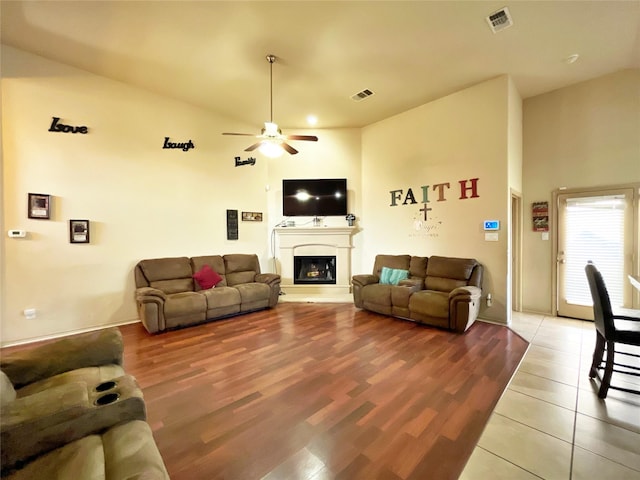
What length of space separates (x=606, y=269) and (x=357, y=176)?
14.5 feet

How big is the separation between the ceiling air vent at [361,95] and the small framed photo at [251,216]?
2994 millimetres

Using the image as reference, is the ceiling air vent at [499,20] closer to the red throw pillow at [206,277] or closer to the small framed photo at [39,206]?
the red throw pillow at [206,277]

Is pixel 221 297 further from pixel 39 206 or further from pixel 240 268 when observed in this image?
pixel 39 206

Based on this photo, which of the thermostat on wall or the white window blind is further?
the thermostat on wall

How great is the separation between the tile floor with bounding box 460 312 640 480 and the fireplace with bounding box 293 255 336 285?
3.84 m

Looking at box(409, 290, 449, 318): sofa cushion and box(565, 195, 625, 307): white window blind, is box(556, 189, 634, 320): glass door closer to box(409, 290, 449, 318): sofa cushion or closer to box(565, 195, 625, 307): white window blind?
box(565, 195, 625, 307): white window blind

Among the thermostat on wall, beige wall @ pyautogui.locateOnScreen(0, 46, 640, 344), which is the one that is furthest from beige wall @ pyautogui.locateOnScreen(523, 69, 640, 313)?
the thermostat on wall

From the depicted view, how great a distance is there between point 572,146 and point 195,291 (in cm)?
658

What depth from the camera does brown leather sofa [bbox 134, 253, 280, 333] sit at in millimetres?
3707

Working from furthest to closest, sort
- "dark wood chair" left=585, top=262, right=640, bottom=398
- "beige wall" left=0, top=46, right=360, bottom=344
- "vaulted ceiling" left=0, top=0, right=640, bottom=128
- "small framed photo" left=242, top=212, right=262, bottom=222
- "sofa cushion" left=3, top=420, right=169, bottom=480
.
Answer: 1. "small framed photo" left=242, top=212, right=262, bottom=222
2. "beige wall" left=0, top=46, right=360, bottom=344
3. "vaulted ceiling" left=0, top=0, right=640, bottom=128
4. "dark wood chair" left=585, top=262, right=640, bottom=398
5. "sofa cushion" left=3, top=420, right=169, bottom=480

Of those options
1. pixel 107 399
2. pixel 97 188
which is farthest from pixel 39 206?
pixel 107 399

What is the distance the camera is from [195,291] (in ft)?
14.6

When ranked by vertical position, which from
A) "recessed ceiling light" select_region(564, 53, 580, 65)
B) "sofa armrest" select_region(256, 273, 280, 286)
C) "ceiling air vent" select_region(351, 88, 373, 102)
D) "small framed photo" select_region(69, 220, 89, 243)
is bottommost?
"sofa armrest" select_region(256, 273, 280, 286)

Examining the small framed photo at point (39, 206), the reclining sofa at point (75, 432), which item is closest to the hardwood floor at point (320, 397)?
the reclining sofa at point (75, 432)
